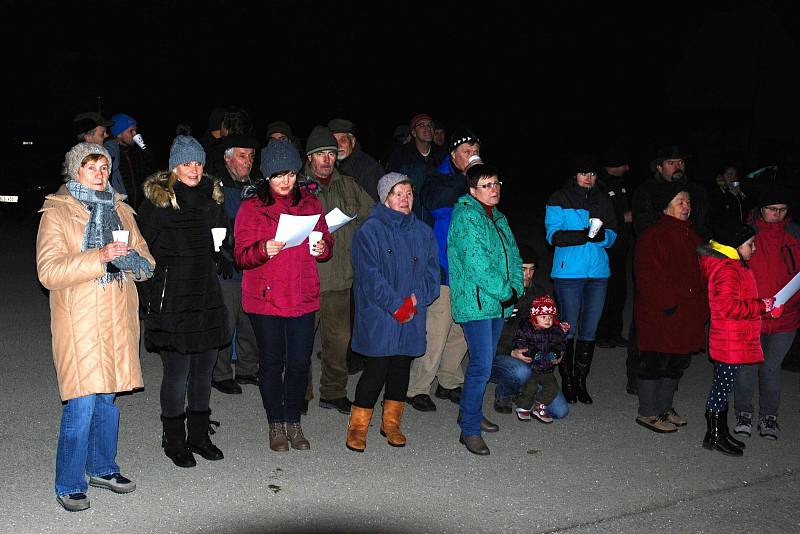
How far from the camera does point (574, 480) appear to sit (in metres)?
5.29

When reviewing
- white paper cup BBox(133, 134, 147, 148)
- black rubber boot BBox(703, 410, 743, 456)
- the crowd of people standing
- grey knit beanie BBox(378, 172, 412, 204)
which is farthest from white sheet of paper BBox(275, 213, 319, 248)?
white paper cup BBox(133, 134, 147, 148)

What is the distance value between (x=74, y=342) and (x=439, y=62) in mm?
30483

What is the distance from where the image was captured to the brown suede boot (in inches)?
228

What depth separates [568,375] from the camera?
7066 mm

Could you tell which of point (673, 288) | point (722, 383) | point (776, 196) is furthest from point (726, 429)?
point (776, 196)

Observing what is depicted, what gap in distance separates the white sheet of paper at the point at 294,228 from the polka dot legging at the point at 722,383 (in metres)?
3.04

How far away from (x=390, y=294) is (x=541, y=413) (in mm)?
1775

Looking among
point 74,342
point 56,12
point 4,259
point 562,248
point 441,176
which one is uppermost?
point 56,12

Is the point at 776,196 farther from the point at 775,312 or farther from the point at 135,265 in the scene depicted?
the point at 135,265

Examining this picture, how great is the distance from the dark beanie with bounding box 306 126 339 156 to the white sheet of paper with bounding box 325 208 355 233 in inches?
22.4

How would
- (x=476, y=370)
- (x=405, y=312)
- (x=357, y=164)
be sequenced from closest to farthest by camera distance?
(x=405, y=312), (x=476, y=370), (x=357, y=164)

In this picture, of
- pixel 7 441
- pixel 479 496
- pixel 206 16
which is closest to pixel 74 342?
pixel 7 441

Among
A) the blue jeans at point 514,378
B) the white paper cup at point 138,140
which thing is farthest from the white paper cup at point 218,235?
the white paper cup at point 138,140

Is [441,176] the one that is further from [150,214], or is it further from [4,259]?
[4,259]
